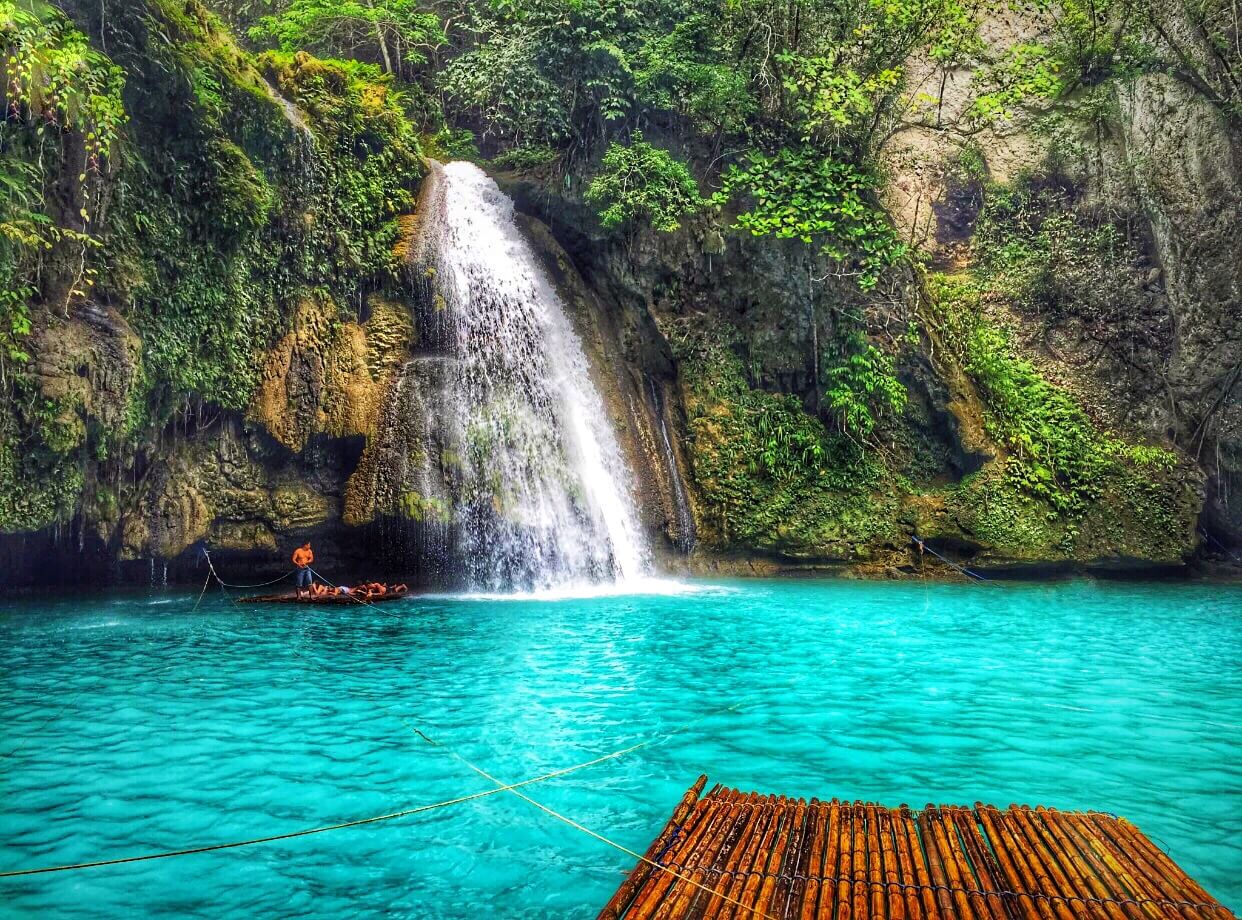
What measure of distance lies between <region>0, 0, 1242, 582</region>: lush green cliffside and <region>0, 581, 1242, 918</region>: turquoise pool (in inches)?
171

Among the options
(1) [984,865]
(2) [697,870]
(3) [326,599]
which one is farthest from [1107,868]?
(3) [326,599]

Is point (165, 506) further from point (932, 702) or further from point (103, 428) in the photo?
point (932, 702)

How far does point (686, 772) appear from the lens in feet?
16.1

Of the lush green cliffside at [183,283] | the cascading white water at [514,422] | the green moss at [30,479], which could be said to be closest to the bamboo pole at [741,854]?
the cascading white water at [514,422]

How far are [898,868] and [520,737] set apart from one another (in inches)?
116

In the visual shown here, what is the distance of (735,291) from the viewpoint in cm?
1634

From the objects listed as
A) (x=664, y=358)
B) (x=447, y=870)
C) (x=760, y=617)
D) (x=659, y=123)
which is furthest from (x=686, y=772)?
(x=659, y=123)

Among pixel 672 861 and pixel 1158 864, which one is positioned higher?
pixel 672 861

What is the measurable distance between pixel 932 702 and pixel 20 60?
1199 centimetres

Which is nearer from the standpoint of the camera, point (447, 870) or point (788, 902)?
point (788, 902)

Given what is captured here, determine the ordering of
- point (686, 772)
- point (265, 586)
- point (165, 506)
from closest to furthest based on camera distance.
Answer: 1. point (686, 772)
2. point (165, 506)
3. point (265, 586)

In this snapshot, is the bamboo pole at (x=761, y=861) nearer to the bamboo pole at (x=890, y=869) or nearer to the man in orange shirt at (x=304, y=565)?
the bamboo pole at (x=890, y=869)

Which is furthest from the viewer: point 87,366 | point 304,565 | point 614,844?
point 304,565

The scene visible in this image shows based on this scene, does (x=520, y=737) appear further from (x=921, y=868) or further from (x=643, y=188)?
(x=643, y=188)
